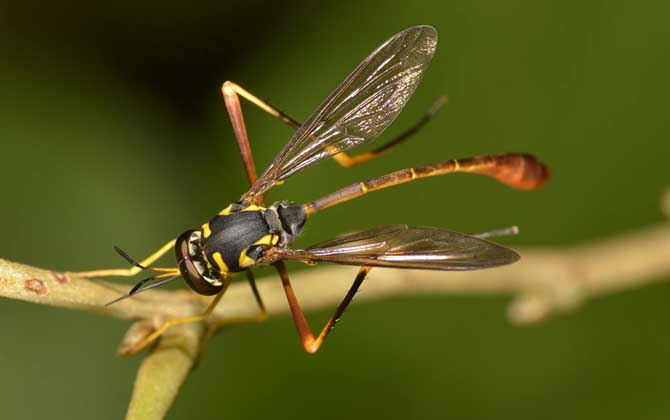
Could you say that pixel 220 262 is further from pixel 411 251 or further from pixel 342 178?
pixel 342 178

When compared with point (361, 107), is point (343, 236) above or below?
below

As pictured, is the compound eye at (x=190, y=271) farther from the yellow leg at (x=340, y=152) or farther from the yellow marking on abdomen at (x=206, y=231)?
the yellow leg at (x=340, y=152)

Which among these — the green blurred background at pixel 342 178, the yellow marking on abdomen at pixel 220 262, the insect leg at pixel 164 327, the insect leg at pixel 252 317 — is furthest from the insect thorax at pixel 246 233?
the green blurred background at pixel 342 178

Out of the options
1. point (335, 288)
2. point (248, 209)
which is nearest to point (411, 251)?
point (335, 288)

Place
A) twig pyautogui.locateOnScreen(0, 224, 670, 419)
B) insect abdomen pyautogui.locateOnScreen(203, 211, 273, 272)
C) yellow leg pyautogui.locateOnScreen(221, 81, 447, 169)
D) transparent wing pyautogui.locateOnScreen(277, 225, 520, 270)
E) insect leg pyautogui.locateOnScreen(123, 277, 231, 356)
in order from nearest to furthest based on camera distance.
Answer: twig pyautogui.locateOnScreen(0, 224, 670, 419) → insect leg pyautogui.locateOnScreen(123, 277, 231, 356) → transparent wing pyautogui.locateOnScreen(277, 225, 520, 270) → insect abdomen pyautogui.locateOnScreen(203, 211, 273, 272) → yellow leg pyautogui.locateOnScreen(221, 81, 447, 169)

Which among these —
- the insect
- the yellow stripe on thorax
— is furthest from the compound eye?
the yellow stripe on thorax

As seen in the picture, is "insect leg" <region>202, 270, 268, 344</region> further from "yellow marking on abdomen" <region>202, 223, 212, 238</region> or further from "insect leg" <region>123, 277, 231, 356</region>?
"yellow marking on abdomen" <region>202, 223, 212, 238</region>

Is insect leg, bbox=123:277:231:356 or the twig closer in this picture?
the twig
